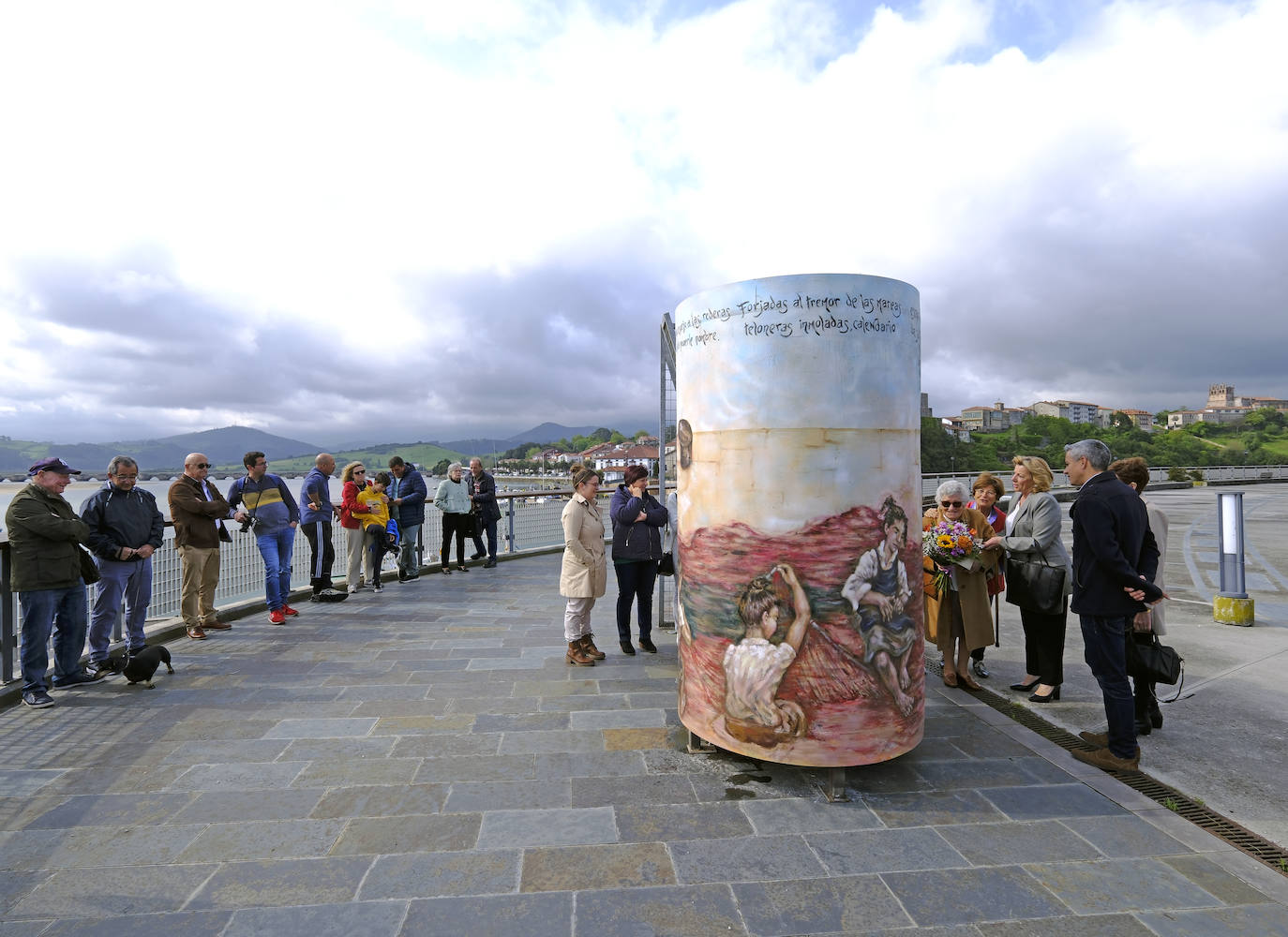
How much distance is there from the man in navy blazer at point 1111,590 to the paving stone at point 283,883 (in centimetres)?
402

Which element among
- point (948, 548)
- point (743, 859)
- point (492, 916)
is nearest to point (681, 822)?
point (743, 859)

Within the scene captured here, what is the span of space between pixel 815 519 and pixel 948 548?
7.70ft

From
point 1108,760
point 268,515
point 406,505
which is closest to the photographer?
point 1108,760

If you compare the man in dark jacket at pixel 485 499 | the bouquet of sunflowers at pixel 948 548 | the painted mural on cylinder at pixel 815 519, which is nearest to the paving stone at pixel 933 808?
the painted mural on cylinder at pixel 815 519

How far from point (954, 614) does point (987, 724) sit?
3.43ft

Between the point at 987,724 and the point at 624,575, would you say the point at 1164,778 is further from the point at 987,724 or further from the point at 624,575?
the point at 624,575

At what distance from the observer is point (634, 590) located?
270 inches

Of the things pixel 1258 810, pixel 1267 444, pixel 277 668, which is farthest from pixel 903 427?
pixel 1267 444

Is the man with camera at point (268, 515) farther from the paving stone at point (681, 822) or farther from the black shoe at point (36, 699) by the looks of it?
the paving stone at point (681, 822)

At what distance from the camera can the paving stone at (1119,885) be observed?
2803 mm

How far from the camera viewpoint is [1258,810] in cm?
357

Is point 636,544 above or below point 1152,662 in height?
above

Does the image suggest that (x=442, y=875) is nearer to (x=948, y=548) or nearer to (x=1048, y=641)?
(x=948, y=548)

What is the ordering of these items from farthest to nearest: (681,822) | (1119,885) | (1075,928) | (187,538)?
(187,538) → (681,822) → (1119,885) → (1075,928)
